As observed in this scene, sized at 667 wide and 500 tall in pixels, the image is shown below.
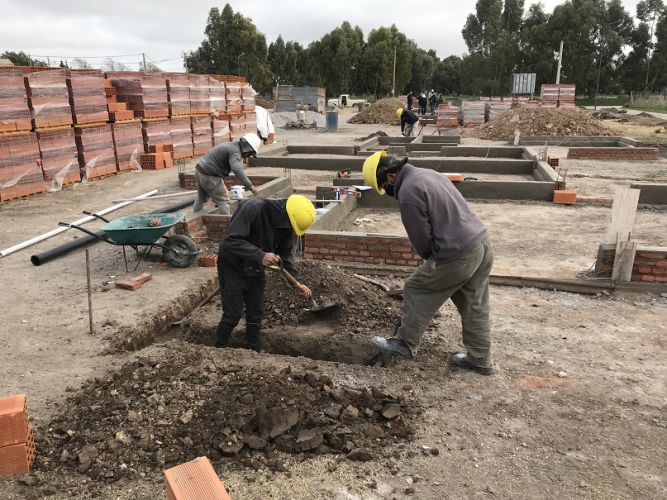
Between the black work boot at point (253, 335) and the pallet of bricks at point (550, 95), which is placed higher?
the pallet of bricks at point (550, 95)

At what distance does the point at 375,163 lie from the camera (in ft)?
11.9

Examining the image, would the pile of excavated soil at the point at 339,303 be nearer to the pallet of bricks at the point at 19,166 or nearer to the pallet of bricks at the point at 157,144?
the pallet of bricks at the point at 19,166

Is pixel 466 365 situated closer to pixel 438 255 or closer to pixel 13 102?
pixel 438 255

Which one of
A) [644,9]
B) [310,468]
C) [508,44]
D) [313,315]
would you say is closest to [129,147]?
[313,315]

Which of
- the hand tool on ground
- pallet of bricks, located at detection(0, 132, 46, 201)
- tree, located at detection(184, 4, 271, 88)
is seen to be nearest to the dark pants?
the hand tool on ground

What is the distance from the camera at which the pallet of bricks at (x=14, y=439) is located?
2594 mm

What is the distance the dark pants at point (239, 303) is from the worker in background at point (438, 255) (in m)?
A: 1.05

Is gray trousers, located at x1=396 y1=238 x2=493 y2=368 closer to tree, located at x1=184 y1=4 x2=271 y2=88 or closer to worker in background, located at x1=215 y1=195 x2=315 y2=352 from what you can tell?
worker in background, located at x1=215 y1=195 x2=315 y2=352

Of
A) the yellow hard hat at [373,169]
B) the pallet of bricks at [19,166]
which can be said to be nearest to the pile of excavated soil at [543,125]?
the pallet of bricks at [19,166]

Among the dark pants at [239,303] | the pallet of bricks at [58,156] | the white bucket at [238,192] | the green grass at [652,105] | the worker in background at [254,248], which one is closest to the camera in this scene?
the worker in background at [254,248]

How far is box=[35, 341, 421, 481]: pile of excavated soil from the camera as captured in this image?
2818 mm

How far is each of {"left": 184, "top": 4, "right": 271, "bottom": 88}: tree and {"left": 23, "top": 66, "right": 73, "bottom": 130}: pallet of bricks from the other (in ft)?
109

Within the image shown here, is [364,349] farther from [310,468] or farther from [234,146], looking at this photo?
[234,146]

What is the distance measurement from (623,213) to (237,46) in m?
42.2
